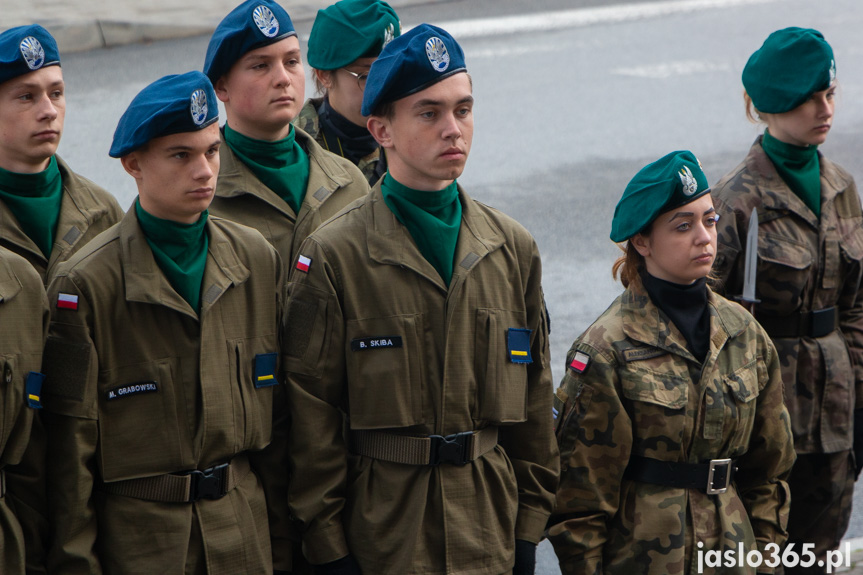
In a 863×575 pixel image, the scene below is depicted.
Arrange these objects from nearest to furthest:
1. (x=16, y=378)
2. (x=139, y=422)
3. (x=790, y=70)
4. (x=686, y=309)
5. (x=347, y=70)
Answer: (x=16, y=378) → (x=139, y=422) → (x=686, y=309) → (x=790, y=70) → (x=347, y=70)

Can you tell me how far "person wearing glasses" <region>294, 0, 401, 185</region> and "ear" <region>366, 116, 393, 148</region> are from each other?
104 centimetres

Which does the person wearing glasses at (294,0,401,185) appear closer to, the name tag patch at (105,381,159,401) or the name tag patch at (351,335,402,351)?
the name tag patch at (351,335,402,351)

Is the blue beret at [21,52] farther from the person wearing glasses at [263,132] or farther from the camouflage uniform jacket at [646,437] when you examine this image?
the camouflage uniform jacket at [646,437]

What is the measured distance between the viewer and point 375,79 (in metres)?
3.54

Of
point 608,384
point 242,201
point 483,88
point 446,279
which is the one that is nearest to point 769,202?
point 608,384

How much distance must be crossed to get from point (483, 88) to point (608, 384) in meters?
8.06

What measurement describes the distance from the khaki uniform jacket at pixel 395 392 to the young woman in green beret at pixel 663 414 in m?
0.34

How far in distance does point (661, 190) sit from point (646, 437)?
0.78 meters

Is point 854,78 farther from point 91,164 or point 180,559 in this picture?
point 180,559

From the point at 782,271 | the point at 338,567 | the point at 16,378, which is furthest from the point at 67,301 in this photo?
the point at 782,271

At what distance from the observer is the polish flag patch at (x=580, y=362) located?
376 centimetres

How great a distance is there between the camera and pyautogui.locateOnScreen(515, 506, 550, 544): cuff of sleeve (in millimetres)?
3615

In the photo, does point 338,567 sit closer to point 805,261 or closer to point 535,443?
point 535,443

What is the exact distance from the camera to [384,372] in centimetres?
342
